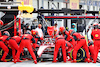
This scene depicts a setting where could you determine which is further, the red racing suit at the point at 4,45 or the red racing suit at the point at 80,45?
the red racing suit at the point at 4,45

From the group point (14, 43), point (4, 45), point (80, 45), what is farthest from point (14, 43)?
point (80, 45)

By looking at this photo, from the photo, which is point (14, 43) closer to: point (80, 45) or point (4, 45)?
point (4, 45)

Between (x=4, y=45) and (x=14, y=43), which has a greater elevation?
(x=14, y=43)

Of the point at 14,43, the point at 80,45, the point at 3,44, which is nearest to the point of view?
the point at 80,45

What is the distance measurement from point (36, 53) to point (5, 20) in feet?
7.58

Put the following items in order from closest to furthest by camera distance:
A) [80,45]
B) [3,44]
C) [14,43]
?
[80,45]
[14,43]
[3,44]

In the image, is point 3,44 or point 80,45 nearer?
point 80,45

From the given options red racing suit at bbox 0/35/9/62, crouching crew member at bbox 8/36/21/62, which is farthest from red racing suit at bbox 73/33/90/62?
red racing suit at bbox 0/35/9/62

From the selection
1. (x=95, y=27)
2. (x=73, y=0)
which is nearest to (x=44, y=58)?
(x=95, y=27)

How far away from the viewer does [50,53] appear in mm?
8586

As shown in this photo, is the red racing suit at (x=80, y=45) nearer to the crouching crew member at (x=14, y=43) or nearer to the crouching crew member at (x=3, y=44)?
the crouching crew member at (x=14, y=43)

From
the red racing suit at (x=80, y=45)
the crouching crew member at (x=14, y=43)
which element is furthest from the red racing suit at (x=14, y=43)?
the red racing suit at (x=80, y=45)

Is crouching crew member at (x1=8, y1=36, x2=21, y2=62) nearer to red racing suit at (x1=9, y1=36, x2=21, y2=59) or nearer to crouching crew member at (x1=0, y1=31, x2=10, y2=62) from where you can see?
red racing suit at (x1=9, y1=36, x2=21, y2=59)

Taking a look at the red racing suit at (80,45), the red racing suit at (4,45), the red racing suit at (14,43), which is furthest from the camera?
the red racing suit at (4,45)
